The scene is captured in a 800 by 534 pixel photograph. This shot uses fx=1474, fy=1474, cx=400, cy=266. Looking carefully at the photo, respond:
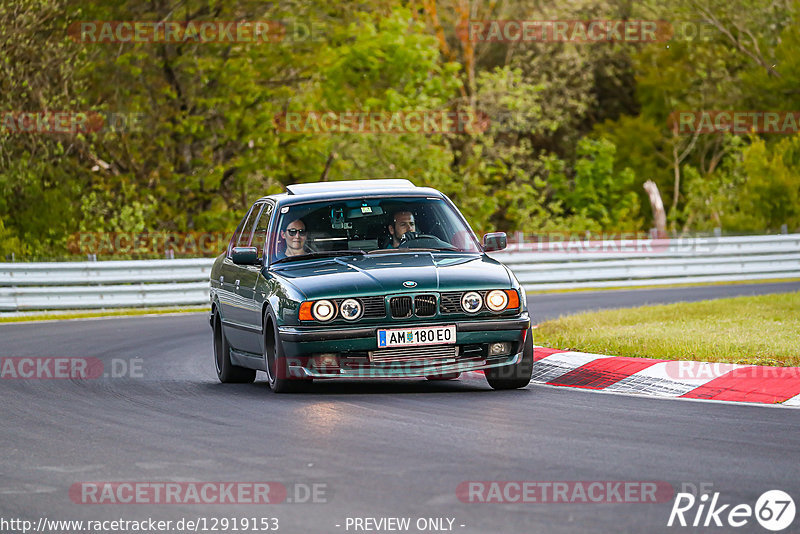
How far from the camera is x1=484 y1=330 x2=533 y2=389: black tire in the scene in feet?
37.3

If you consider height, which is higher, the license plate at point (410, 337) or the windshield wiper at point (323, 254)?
the windshield wiper at point (323, 254)

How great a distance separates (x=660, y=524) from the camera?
244 inches

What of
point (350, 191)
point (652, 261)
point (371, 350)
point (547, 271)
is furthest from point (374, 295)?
point (652, 261)

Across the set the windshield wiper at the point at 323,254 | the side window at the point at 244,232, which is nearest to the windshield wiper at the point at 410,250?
the windshield wiper at the point at 323,254

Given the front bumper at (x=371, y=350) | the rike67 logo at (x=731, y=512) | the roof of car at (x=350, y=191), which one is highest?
the roof of car at (x=350, y=191)

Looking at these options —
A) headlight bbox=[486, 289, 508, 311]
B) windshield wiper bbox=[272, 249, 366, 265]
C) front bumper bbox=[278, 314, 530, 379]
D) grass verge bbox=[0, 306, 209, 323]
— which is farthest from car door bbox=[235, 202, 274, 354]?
grass verge bbox=[0, 306, 209, 323]

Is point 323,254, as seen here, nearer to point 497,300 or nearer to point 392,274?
point 392,274

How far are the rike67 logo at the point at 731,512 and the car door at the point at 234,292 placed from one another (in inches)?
254

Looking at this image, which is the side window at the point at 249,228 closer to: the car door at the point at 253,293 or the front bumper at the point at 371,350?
the car door at the point at 253,293

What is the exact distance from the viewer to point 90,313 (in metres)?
25.8

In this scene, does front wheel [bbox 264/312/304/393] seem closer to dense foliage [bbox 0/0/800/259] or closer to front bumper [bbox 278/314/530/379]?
front bumper [bbox 278/314/530/379]

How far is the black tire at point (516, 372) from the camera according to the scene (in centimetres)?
1137

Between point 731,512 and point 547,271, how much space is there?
23.2 meters

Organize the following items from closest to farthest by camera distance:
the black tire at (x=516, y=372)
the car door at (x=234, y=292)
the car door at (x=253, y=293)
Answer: the black tire at (x=516, y=372) < the car door at (x=253, y=293) < the car door at (x=234, y=292)
